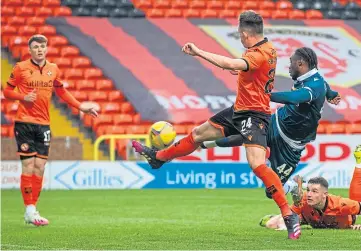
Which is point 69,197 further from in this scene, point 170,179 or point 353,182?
point 353,182

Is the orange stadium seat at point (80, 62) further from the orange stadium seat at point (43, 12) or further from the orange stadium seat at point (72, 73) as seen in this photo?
the orange stadium seat at point (43, 12)

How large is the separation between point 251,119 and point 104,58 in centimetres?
1421

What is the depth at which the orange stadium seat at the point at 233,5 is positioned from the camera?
82.5 ft

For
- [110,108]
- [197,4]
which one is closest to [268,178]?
[110,108]

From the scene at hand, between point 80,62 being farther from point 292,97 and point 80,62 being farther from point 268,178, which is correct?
point 268,178

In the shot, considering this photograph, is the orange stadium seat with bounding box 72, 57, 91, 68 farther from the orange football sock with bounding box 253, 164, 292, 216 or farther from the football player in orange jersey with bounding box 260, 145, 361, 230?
the orange football sock with bounding box 253, 164, 292, 216

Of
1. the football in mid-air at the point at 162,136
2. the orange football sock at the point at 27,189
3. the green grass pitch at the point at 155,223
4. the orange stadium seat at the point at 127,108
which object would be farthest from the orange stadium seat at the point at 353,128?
the football in mid-air at the point at 162,136

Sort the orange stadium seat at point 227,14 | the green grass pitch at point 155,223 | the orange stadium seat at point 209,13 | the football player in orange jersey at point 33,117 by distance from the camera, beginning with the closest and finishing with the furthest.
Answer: the green grass pitch at point 155,223
the football player in orange jersey at point 33,117
the orange stadium seat at point 209,13
the orange stadium seat at point 227,14

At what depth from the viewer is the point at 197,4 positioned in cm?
2512

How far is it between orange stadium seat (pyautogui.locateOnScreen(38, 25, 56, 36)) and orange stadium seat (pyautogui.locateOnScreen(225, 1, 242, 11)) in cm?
476

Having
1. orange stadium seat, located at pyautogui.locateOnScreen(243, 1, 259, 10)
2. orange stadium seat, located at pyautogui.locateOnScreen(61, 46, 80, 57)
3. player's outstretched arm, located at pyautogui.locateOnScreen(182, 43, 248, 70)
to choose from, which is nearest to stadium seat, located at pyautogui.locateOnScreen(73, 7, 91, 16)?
orange stadium seat, located at pyautogui.locateOnScreen(61, 46, 80, 57)

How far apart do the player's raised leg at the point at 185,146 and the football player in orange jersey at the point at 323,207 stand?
1092 mm

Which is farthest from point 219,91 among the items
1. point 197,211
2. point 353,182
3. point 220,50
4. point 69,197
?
point 353,182

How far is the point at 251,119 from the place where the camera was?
9125 mm
